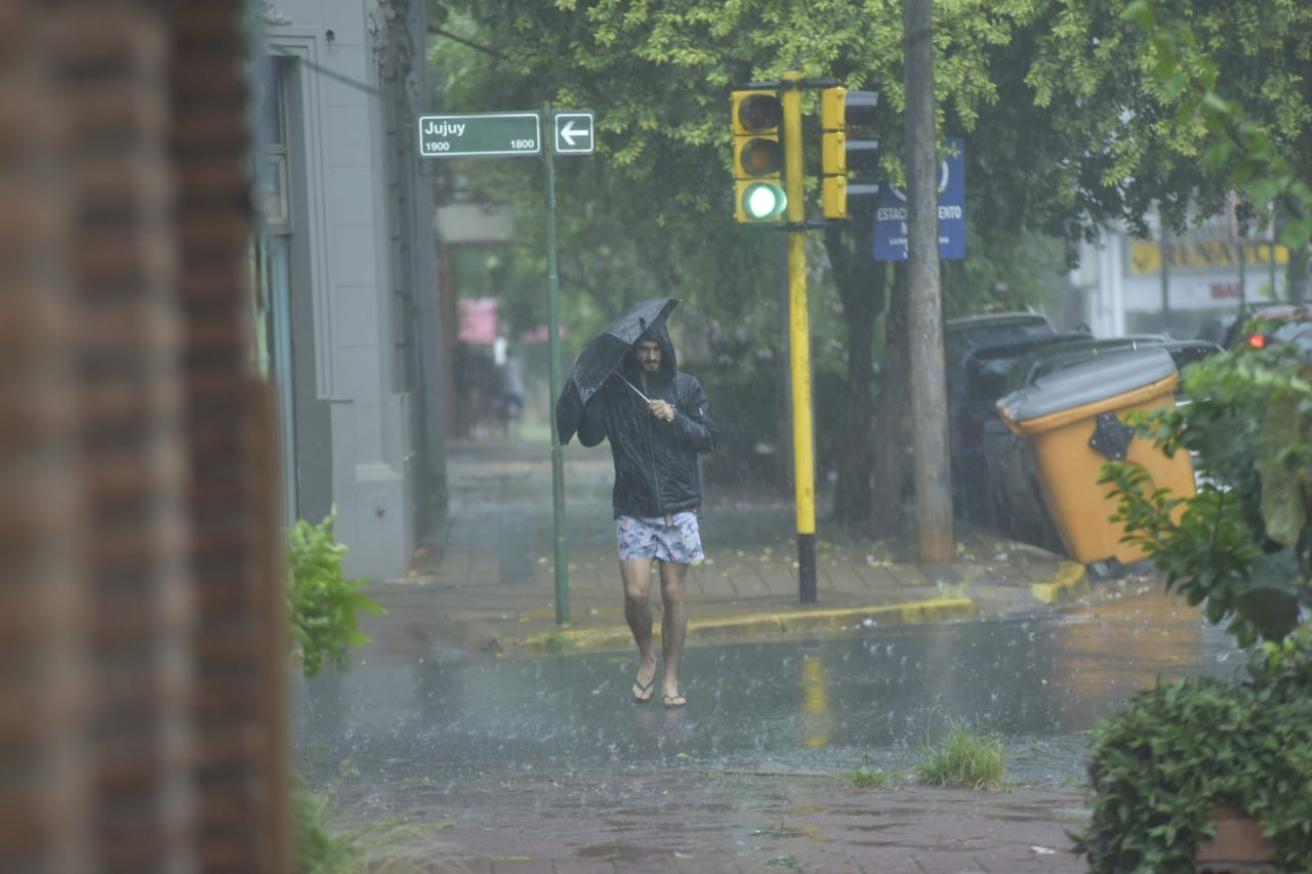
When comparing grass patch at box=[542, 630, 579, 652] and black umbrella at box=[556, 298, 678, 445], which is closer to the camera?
black umbrella at box=[556, 298, 678, 445]

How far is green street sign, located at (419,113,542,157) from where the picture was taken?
12.5 m

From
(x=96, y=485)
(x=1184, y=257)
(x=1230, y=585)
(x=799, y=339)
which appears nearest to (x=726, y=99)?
(x=799, y=339)

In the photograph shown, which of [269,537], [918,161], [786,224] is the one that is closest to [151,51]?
[269,537]

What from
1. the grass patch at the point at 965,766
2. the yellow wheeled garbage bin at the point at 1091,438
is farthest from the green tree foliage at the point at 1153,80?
the grass patch at the point at 965,766

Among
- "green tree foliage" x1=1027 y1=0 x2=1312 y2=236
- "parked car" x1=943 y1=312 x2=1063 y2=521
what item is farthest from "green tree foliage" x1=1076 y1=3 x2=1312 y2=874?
"parked car" x1=943 y1=312 x2=1063 y2=521

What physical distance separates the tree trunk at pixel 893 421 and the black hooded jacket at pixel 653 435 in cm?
713


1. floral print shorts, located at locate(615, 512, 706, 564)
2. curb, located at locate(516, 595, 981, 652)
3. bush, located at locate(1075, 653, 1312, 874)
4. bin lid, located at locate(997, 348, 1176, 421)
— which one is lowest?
curb, located at locate(516, 595, 981, 652)

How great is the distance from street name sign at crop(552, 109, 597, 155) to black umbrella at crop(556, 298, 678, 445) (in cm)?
257

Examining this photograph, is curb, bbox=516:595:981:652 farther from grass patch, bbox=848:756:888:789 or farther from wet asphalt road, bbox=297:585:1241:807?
grass patch, bbox=848:756:888:789

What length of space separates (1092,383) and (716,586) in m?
3.06

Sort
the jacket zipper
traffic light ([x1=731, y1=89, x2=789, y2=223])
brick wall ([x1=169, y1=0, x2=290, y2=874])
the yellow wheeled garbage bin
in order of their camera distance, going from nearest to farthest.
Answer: brick wall ([x1=169, y1=0, x2=290, y2=874]) < the jacket zipper < traffic light ([x1=731, y1=89, x2=789, y2=223]) < the yellow wheeled garbage bin

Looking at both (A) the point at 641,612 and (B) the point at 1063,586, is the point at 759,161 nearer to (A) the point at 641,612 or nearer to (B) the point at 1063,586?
(B) the point at 1063,586

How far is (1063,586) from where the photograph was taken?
13.9m

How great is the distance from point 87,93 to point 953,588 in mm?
12559
